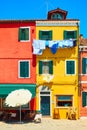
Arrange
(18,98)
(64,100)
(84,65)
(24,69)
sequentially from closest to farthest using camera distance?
(18,98) → (64,100) → (24,69) → (84,65)

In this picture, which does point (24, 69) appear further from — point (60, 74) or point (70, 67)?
point (70, 67)

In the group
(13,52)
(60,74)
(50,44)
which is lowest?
(60,74)

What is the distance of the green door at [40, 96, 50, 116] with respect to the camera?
41.5m

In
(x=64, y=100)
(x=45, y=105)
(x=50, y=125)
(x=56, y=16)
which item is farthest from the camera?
(x=56, y=16)

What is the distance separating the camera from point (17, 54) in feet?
137

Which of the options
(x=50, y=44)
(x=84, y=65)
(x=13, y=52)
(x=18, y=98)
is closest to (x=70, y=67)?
(x=84, y=65)

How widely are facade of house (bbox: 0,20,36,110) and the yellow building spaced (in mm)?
654

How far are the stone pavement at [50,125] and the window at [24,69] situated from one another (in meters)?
4.92

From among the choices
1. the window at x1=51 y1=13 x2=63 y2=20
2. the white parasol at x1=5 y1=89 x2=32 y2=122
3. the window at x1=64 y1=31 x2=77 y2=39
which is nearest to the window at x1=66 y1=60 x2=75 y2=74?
the window at x1=64 y1=31 x2=77 y2=39

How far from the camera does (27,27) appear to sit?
4191 centimetres

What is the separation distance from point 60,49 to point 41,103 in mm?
5285

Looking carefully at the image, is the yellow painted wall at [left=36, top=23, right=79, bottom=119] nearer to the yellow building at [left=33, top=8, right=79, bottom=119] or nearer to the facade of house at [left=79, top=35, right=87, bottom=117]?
the yellow building at [left=33, top=8, right=79, bottom=119]

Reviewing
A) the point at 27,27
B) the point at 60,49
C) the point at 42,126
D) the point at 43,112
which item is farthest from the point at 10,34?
the point at 42,126

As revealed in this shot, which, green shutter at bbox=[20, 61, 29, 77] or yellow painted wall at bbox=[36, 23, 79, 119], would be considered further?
green shutter at bbox=[20, 61, 29, 77]
